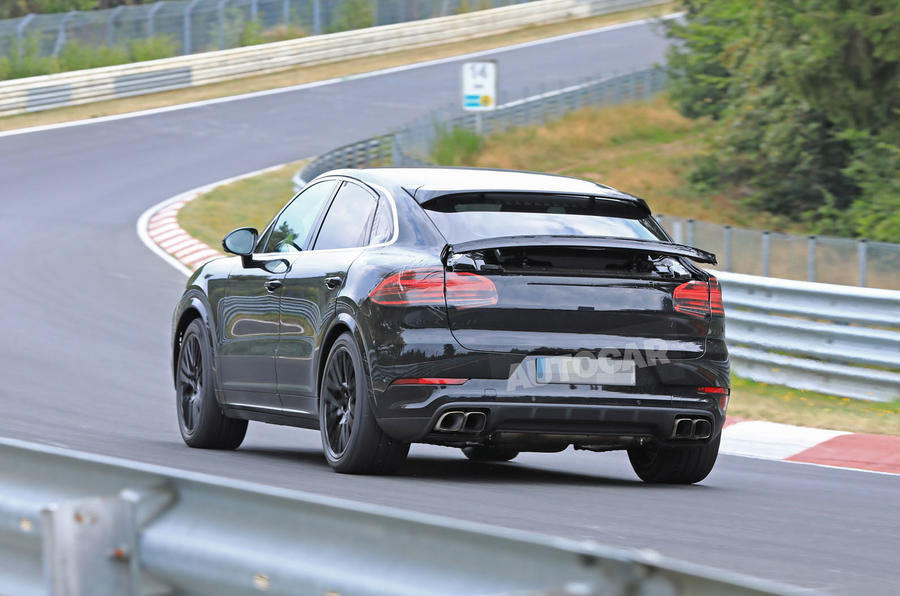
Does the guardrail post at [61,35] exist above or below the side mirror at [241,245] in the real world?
below

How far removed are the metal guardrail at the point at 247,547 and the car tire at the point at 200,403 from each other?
5.03 meters

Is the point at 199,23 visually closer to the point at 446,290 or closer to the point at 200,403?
the point at 200,403

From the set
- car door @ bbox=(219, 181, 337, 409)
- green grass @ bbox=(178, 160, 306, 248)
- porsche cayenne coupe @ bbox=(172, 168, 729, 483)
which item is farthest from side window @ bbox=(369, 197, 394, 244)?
green grass @ bbox=(178, 160, 306, 248)

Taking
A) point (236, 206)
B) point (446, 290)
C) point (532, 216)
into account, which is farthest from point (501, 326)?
point (236, 206)

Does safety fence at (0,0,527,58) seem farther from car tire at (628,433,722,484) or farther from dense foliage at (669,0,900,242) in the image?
car tire at (628,433,722,484)

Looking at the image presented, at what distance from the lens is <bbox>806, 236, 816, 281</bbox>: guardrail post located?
1505 cm

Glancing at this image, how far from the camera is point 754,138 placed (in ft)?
102

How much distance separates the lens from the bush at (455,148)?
111ft

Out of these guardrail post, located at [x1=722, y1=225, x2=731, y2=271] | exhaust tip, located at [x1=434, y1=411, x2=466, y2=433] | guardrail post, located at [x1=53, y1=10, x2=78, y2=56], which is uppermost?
exhaust tip, located at [x1=434, y1=411, x2=466, y2=433]

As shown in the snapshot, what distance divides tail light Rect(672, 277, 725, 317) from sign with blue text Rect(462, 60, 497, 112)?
26.4 m

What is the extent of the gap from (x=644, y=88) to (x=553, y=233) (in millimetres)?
38282

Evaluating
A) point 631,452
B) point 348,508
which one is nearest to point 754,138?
point 631,452

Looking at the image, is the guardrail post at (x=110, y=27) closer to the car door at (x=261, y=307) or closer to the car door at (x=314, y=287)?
the car door at (x=261, y=307)

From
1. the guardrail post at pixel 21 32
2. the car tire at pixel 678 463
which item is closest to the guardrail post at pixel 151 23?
the guardrail post at pixel 21 32
